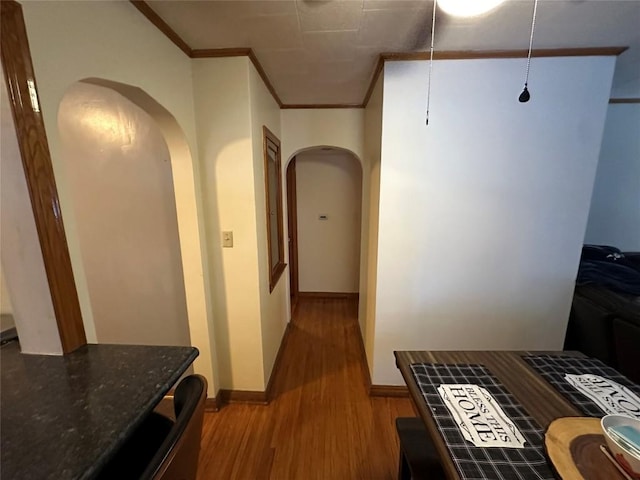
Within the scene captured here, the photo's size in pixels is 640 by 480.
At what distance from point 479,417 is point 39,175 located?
159 centimetres

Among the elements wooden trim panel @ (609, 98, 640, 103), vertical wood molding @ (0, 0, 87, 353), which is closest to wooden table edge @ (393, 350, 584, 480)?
vertical wood molding @ (0, 0, 87, 353)

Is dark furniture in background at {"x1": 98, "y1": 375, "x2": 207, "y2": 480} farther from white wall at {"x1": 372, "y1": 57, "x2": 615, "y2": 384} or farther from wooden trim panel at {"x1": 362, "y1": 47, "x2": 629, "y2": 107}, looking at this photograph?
wooden trim panel at {"x1": 362, "y1": 47, "x2": 629, "y2": 107}

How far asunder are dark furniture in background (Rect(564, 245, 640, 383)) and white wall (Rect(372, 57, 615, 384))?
13cm

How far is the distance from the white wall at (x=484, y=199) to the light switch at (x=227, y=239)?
1059 millimetres

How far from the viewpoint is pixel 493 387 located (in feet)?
3.39

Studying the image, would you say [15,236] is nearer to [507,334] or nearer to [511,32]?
[511,32]

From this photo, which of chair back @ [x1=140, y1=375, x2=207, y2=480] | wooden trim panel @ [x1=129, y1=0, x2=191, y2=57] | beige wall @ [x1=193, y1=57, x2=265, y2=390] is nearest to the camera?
chair back @ [x1=140, y1=375, x2=207, y2=480]

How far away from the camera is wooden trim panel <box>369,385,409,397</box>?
216cm

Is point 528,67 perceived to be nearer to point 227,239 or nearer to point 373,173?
point 373,173

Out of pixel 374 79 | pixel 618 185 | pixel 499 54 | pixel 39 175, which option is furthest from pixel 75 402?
pixel 618 185

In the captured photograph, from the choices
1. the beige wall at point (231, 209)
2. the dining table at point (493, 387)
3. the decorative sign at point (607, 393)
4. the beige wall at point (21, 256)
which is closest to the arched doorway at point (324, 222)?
the beige wall at point (231, 209)

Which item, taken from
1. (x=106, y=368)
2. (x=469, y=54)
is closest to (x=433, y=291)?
(x=469, y=54)

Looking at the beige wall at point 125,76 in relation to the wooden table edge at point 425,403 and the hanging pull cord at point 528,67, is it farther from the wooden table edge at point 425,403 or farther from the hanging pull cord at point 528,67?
the hanging pull cord at point 528,67

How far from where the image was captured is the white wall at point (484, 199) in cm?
175
